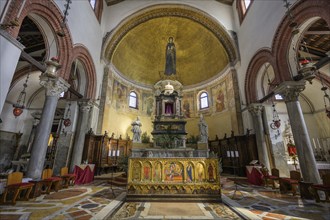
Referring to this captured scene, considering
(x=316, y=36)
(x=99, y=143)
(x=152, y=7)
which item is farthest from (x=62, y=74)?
(x=316, y=36)

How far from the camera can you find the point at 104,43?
14.0 meters

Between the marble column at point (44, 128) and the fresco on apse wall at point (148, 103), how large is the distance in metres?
10.6

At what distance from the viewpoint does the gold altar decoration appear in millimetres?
5918

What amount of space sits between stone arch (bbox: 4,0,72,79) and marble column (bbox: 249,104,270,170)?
12348 millimetres

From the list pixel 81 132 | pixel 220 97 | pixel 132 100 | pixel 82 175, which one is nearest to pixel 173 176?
pixel 82 175

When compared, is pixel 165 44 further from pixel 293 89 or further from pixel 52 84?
pixel 293 89

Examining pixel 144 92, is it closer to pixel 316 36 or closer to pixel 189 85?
pixel 189 85

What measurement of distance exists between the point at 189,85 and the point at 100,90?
10480mm

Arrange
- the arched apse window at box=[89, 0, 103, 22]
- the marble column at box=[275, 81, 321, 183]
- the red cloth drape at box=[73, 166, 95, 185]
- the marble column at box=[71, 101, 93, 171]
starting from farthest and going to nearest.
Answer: the arched apse window at box=[89, 0, 103, 22]
the marble column at box=[71, 101, 93, 171]
the red cloth drape at box=[73, 166, 95, 185]
the marble column at box=[275, 81, 321, 183]

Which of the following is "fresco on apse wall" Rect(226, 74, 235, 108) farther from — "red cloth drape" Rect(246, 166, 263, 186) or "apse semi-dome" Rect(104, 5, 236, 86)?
"red cloth drape" Rect(246, 166, 263, 186)

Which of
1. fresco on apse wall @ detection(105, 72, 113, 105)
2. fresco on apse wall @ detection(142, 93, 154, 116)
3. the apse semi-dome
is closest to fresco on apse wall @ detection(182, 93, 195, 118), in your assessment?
the apse semi-dome

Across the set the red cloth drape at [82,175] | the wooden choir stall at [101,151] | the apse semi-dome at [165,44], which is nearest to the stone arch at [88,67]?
the apse semi-dome at [165,44]

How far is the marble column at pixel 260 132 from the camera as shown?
33.3 ft

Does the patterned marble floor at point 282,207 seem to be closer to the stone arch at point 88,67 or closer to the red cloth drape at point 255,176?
the red cloth drape at point 255,176
